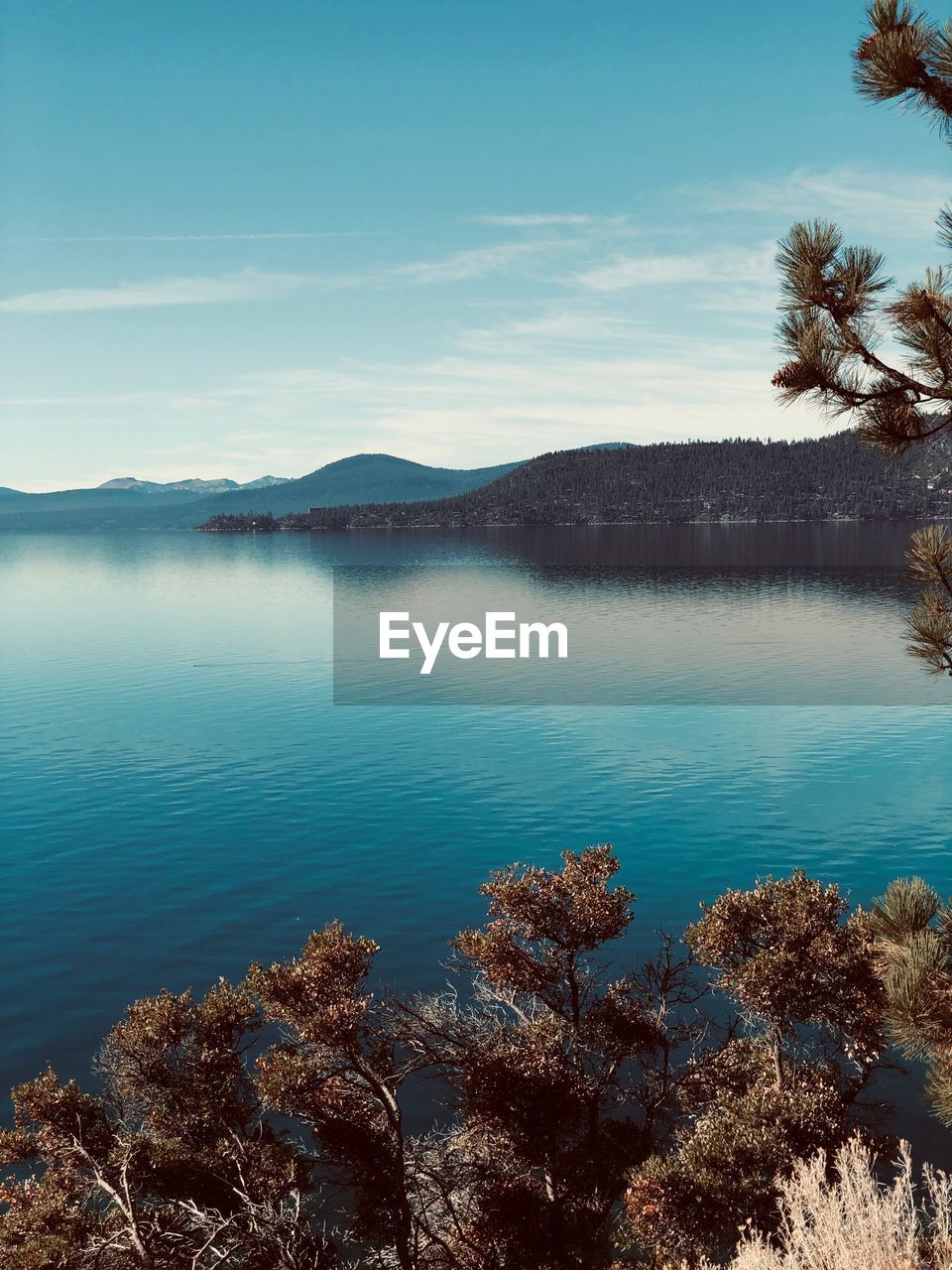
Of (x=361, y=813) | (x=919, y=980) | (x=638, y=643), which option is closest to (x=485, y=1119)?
(x=919, y=980)

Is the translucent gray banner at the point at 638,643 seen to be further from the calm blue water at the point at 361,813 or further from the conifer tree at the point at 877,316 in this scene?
the conifer tree at the point at 877,316

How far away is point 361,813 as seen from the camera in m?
58.6

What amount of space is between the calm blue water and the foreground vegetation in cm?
1527

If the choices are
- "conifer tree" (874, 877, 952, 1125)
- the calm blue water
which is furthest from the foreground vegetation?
the calm blue water

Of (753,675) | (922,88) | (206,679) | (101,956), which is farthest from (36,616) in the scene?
(922,88)

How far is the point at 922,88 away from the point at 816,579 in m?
168

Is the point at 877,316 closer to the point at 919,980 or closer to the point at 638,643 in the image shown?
the point at 919,980

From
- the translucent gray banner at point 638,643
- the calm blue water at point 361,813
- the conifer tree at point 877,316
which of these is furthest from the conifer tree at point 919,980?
the translucent gray banner at point 638,643

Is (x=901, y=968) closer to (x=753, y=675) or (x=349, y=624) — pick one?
(x=753, y=675)

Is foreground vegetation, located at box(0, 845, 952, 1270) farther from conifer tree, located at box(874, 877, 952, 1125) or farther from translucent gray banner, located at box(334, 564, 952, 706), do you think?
translucent gray banner, located at box(334, 564, 952, 706)

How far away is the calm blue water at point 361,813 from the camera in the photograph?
42000 millimetres

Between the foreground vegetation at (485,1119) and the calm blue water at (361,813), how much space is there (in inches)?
601

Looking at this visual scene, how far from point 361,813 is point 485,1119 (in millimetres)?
38306

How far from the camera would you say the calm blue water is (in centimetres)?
4200
